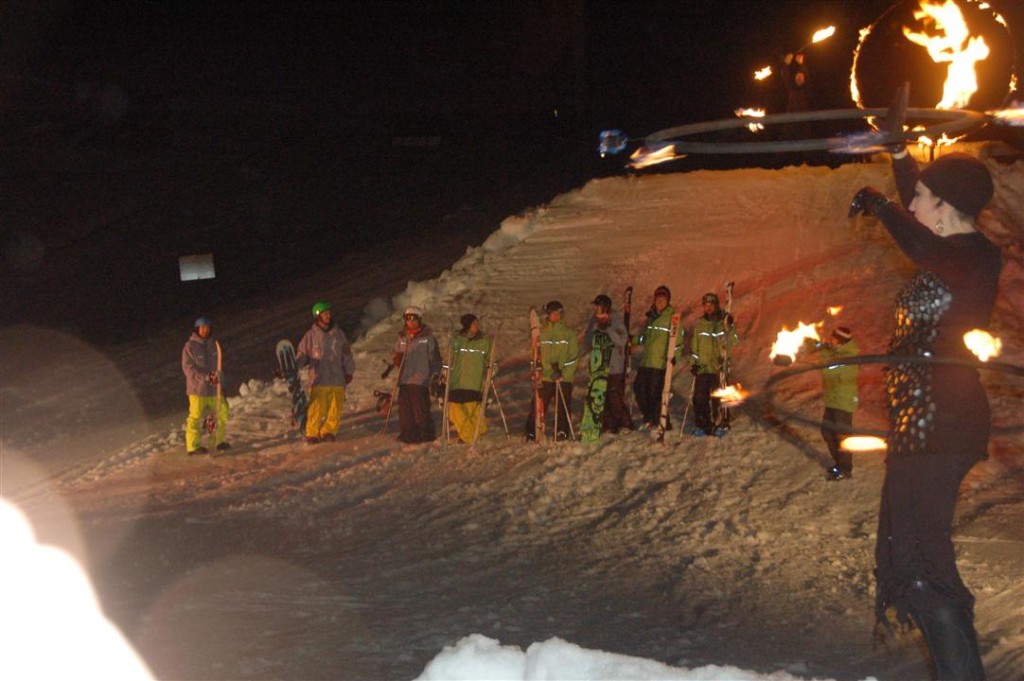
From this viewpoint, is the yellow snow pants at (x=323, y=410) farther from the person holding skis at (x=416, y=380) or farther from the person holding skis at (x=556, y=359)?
the person holding skis at (x=556, y=359)

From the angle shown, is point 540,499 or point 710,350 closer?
point 540,499

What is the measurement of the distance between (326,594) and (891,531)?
15.0 ft

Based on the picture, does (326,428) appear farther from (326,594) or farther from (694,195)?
(694,195)

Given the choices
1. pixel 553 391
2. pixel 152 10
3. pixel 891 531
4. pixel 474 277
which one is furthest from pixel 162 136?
pixel 891 531

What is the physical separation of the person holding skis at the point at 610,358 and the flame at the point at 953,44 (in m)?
4.31

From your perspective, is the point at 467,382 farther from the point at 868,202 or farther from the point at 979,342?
the point at 979,342

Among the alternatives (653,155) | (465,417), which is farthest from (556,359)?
(653,155)

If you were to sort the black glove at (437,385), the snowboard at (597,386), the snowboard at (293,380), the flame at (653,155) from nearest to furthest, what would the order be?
the flame at (653,155)
the snowboard at (597,386)
the black glove at (437,385)
the snowboard at (293,380)

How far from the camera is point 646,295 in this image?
18.2 m

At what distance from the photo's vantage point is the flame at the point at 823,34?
20.8m

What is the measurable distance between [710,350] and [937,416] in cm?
836

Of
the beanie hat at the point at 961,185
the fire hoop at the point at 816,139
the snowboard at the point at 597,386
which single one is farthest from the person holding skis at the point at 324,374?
the beanie hat at the point at 961,185

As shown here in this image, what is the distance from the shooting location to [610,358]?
44.1 ft

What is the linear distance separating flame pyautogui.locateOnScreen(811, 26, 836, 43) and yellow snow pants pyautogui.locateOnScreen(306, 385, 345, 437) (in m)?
11.8
